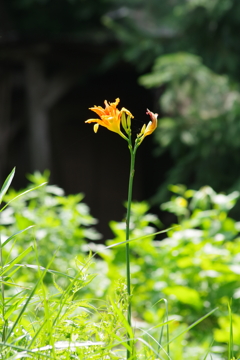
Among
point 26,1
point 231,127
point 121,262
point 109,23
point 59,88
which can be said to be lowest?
point 121,262

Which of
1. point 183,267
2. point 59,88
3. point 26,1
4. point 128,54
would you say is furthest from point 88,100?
point 183,267

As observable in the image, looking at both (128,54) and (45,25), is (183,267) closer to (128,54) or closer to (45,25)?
(128,54)

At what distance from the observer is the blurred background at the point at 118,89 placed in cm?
410

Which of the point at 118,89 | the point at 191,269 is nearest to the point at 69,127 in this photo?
the point at 118,89

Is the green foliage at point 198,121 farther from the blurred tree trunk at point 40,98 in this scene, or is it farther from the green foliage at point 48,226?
the green foliage at point 48,226

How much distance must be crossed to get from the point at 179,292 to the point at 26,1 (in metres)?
4.84

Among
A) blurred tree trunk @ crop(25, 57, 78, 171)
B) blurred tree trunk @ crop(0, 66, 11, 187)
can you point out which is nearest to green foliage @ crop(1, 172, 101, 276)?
blurred tree trunk @ crop(25, 57, 78, 171)

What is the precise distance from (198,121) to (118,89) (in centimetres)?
295

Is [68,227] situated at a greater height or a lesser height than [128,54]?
lesser

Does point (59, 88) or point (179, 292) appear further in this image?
point (59, 88)

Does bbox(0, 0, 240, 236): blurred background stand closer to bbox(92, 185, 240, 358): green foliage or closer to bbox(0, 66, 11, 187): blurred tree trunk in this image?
bbox(0, 66, 11, 187): blurred tree trunk

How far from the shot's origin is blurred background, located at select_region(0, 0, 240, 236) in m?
4.10

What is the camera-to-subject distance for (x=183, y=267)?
5.57ft

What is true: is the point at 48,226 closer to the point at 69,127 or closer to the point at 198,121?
the point at 198,121
